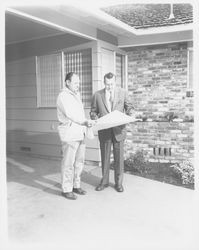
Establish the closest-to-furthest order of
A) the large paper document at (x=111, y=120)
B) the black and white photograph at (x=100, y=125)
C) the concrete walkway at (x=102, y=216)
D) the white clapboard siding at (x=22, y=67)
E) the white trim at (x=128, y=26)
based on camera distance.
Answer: the concrete walkway at (x=102, y=216) < the black and white photograph at (x=100, y=125) < the large paper document at (x=111, y=120) < the white trim at (x=128, y=26) < the white clapboard siding at (x=22, y=67)

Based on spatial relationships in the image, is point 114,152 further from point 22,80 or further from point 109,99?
point 22,80

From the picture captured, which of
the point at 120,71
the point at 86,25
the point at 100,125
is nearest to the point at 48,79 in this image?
the point at 120,71

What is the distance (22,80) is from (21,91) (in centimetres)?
27

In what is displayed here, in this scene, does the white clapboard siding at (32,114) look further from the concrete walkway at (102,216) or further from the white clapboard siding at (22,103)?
the concrete walkway at (102,216)

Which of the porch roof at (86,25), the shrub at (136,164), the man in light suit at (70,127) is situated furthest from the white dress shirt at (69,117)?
the shrub at (136,164)

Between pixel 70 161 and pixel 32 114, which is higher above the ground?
pixel 32 114

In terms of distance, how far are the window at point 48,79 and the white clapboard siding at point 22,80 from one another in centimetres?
20

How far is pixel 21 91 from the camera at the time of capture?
7477mm

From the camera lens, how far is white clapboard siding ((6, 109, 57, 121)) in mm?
6875

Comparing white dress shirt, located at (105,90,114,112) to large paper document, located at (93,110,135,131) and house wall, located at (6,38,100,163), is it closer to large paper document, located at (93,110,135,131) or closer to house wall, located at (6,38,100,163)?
large paper document, located at (93,110,135,131)

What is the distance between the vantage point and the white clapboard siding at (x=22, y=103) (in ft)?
23.7

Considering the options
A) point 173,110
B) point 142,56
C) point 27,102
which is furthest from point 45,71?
point 173,110

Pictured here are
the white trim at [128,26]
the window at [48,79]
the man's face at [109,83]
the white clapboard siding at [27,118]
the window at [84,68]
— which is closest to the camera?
the man's face at [109,83]

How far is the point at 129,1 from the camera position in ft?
8.70
